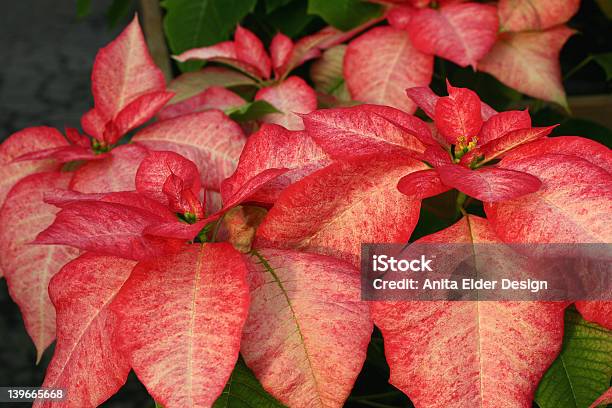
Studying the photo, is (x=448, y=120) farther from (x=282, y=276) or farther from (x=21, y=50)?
(x=21, y=50)

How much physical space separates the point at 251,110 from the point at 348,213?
205 mm

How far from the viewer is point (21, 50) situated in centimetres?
203

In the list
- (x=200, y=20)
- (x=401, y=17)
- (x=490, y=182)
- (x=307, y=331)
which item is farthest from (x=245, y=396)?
(x=200, y=20)

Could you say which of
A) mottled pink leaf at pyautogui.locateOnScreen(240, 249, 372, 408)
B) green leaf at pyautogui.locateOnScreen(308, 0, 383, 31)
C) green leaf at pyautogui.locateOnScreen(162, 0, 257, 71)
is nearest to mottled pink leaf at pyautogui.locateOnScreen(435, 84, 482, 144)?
mottled pink leaf at pyautogui.locateOnScreen(240, 249, 372, 408)

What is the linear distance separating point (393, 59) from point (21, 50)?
1662 millimetres

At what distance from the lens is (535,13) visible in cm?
68

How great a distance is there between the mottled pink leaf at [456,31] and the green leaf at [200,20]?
0.96 feet

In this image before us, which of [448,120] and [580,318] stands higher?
[448,120]

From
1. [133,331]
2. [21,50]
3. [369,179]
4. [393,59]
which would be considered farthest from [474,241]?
[21,50]

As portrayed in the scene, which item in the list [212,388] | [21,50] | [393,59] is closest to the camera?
[212,388]

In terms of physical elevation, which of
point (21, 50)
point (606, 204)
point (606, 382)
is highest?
point (606, 204)

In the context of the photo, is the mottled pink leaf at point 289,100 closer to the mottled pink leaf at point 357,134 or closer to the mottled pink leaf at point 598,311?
the mottled pink leaf at point 357,134

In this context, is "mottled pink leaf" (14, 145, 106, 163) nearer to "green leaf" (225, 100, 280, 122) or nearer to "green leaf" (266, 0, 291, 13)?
"green leaf" (225, 100, 280, 122)

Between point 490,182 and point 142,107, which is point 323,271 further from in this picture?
point 142,107
